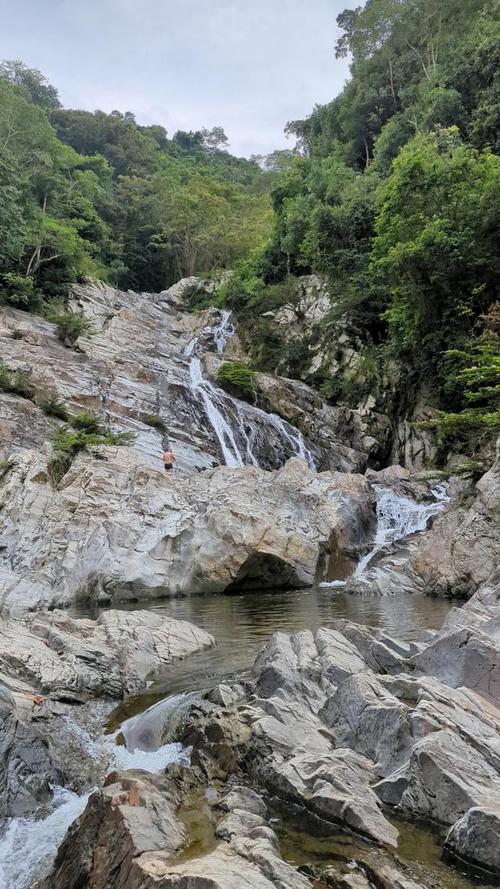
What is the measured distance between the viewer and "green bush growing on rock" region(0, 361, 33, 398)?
20.8 meters

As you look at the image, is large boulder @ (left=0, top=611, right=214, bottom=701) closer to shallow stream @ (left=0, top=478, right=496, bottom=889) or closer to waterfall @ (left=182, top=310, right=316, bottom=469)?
shallow stream @ (left=0, top=478, right=496, bottom=889)

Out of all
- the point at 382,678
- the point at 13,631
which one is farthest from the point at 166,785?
the point at 13,631

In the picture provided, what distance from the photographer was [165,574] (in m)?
14.5

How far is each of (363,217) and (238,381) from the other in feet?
35.7

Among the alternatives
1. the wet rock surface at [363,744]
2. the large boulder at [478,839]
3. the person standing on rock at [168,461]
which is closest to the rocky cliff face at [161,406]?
the person standing on rock at [168,461]

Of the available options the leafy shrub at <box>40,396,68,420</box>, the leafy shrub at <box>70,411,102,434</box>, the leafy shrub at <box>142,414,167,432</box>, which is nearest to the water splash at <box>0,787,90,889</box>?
the leafy shrub at <box>70,411,102,434</box>

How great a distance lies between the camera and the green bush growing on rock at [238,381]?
26797 mm

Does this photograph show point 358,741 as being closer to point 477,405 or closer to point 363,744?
point 363,744

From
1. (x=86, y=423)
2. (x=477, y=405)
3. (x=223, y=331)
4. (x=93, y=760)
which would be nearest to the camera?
(x=93, y=760)

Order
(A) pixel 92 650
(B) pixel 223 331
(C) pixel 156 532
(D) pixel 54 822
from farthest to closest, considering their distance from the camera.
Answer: (B) pixel 223 331
(C) pixel 156 532
(A) pixel 92 650
(D) pixel 54 822

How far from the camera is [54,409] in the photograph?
2034 centimetres

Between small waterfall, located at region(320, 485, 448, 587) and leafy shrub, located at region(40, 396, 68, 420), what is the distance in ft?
37.2

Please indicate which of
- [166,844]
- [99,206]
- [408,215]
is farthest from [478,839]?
[99,206]

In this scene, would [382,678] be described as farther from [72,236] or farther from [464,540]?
[72,236]
